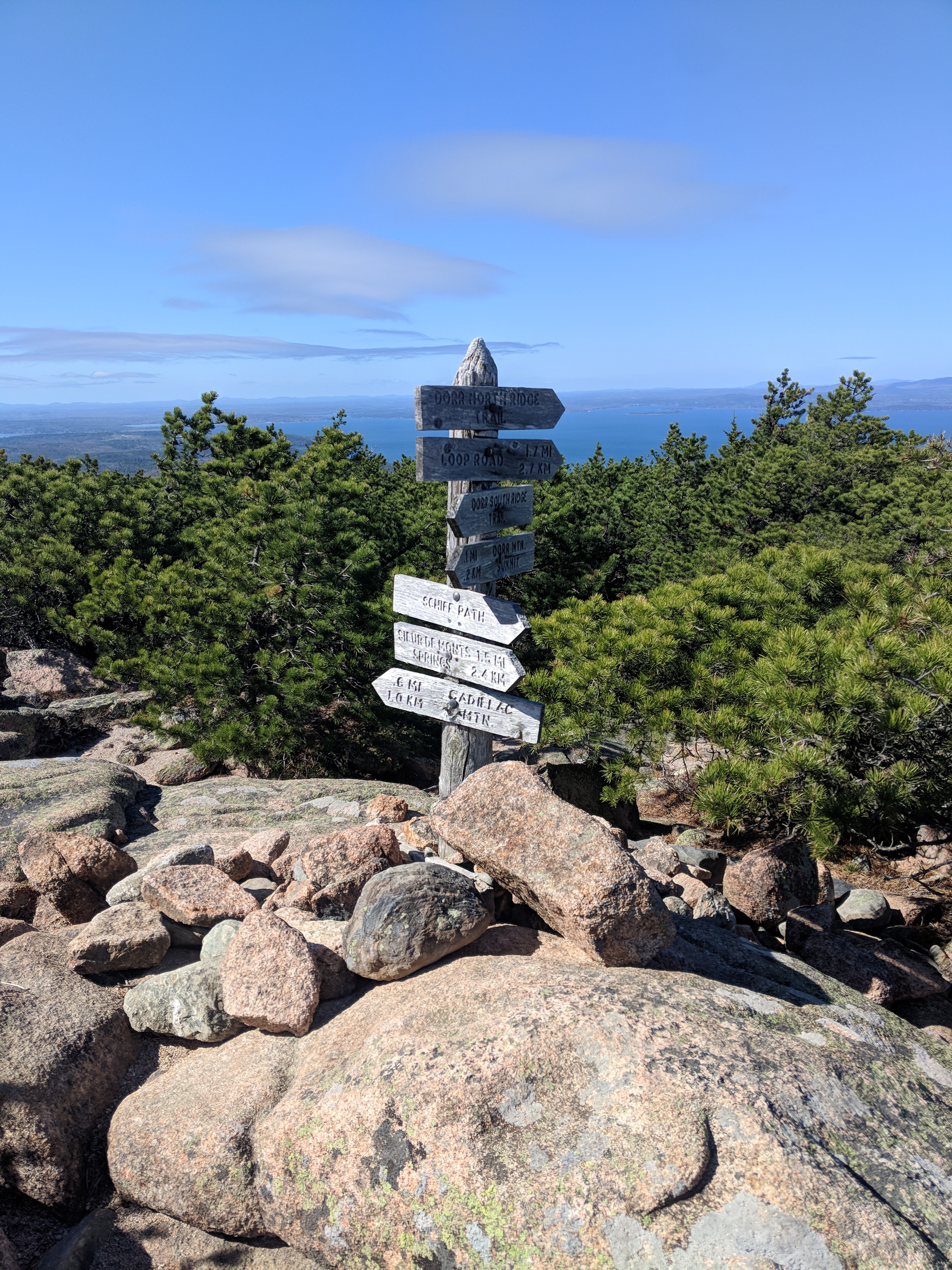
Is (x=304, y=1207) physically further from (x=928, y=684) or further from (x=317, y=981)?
(x=928, y=684)

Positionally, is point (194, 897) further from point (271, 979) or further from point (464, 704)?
point (464, 704)

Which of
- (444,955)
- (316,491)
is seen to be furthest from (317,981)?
(316,491)

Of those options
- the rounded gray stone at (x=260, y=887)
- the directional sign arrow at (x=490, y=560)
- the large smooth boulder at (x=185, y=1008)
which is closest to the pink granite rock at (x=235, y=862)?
the rounded gray stone at (x=260, y=887)

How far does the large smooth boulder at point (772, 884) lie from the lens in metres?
6.71

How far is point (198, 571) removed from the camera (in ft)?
48.8

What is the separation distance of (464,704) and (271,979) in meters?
2.59

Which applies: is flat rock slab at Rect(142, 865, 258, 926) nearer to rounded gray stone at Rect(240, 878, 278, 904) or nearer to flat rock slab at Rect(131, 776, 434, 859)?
rounded gray stone at Rect(240, 878, 278, 904)

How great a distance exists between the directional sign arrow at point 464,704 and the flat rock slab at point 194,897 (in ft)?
6.02

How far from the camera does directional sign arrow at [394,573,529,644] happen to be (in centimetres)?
573

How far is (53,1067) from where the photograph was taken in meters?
3.89

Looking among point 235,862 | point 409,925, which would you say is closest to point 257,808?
point 235,862

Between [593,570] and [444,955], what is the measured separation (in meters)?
22.0

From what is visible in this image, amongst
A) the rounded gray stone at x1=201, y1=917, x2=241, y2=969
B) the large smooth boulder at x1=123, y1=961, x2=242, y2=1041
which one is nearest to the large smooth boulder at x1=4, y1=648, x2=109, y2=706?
the rounded gray stone at x1=201, y1=917, x2=241, y2=969

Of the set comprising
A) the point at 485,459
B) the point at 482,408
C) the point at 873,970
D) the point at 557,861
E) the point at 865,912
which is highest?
the point at 482,408
